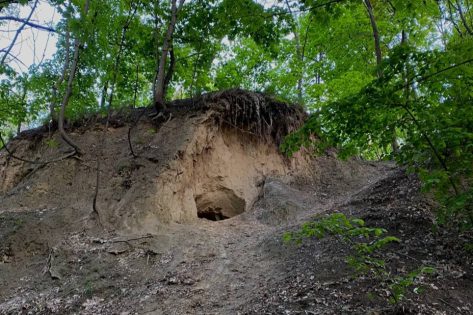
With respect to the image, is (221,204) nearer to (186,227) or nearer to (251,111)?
(186,227)

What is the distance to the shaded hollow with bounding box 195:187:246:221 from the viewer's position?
10.1 meters

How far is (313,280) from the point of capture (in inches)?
193

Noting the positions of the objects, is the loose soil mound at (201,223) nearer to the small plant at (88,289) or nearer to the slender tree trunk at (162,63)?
the small plant at (88,289)

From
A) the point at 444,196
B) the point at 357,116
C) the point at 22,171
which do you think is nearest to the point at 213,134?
the point at 22,171

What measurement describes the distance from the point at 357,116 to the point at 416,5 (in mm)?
2651

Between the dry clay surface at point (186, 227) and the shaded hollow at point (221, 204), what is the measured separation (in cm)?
3

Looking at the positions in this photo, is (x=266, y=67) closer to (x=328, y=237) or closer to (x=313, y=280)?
(x=328, y=237)

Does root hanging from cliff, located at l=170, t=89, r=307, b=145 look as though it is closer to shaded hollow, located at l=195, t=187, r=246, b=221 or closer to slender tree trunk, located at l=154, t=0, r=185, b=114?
slender tree trunk, located at l=154, t=0, r=185, b=114

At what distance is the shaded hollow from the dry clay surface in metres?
0.03

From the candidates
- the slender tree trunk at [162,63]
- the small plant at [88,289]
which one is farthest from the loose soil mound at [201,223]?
the slender tree trunk at [162,63]

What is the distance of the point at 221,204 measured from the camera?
10.3 metres

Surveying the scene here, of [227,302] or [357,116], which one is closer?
[357,116]

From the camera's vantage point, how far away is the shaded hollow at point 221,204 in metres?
10.1

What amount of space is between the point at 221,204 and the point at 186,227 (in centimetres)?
224
